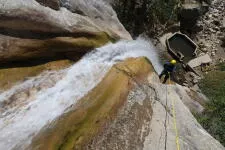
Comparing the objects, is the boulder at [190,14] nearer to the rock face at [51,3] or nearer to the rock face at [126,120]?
the rock face at [126,120]

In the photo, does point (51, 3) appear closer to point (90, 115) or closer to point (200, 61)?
point (90, 115)

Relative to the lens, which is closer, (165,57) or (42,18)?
(42,18)

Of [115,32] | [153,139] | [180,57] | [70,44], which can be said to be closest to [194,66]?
[180,57]

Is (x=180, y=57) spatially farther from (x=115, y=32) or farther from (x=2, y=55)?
(x=2, y=55)

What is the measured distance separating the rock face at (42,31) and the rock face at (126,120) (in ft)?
6.41

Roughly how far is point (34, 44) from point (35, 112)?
8.63 ft

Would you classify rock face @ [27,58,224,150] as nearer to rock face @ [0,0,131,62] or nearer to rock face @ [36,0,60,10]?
rock face @ [0,0,131,62]

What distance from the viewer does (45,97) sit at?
10961mm

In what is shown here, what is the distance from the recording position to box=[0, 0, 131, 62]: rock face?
11.0 m

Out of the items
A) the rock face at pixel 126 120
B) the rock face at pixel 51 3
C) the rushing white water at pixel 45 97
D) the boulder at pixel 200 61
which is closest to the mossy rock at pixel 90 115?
the rock face at pixel 126 120

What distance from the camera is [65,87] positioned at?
11562 millimetres

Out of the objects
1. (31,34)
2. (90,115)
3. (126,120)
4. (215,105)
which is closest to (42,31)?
(31,34)

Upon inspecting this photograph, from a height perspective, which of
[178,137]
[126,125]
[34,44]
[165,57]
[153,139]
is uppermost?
[34,44]

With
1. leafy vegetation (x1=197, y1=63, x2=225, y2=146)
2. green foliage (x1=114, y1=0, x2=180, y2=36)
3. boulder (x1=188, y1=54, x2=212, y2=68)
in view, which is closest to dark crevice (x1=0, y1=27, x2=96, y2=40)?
leafy vegetation (x1=197, y1=63, x2=225, y2=146)
